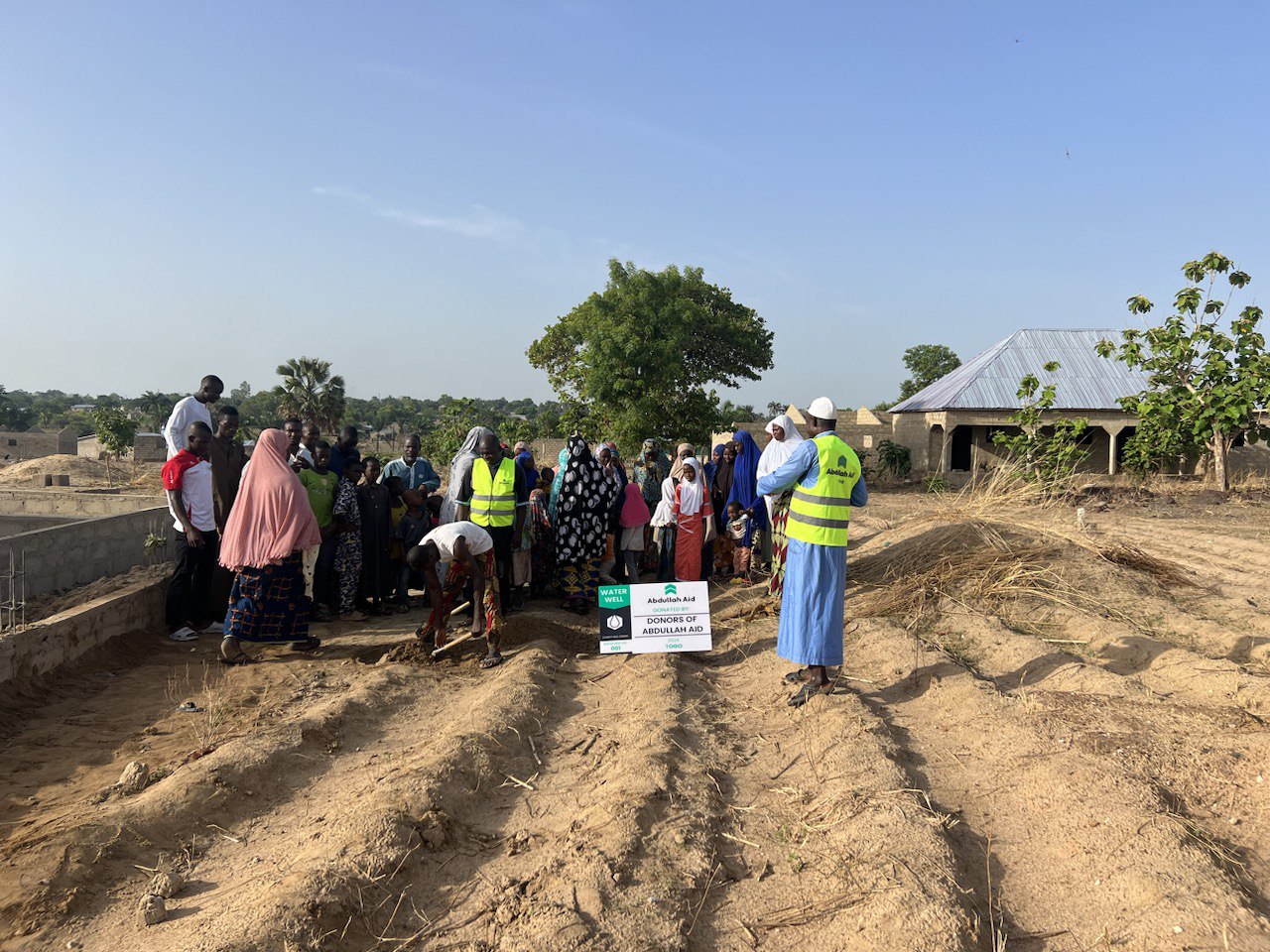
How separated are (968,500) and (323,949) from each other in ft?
26.4

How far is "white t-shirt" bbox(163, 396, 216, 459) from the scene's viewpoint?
6363 millimetres

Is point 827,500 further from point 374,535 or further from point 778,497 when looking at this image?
point 374,535

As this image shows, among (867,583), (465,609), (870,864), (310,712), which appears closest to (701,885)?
(870,864)

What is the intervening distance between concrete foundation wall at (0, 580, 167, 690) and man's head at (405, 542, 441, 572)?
7.17ft

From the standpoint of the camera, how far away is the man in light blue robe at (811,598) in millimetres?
4898

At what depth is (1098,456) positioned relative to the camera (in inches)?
955

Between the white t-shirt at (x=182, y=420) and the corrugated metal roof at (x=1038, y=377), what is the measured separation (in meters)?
20.8

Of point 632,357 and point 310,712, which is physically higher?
point 632,357

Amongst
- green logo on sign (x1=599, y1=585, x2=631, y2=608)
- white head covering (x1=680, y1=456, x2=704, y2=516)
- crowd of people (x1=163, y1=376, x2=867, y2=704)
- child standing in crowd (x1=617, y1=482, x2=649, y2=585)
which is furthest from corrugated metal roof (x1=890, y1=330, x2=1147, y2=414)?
green logo on sign (x1=599, y1=585, x2=631, y2=608)

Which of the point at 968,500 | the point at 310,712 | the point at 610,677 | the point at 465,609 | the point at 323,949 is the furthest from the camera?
the point at 968,500

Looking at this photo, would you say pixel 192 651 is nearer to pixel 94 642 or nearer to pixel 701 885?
pixel 94 642

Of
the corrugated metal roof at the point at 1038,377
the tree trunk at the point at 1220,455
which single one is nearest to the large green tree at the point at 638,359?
the corrugated metal roof at the point at 1038,377

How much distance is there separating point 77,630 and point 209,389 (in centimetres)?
199

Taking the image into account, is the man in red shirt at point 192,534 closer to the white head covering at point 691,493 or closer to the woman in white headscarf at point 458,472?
the woman in white headscarf at point 458,472
